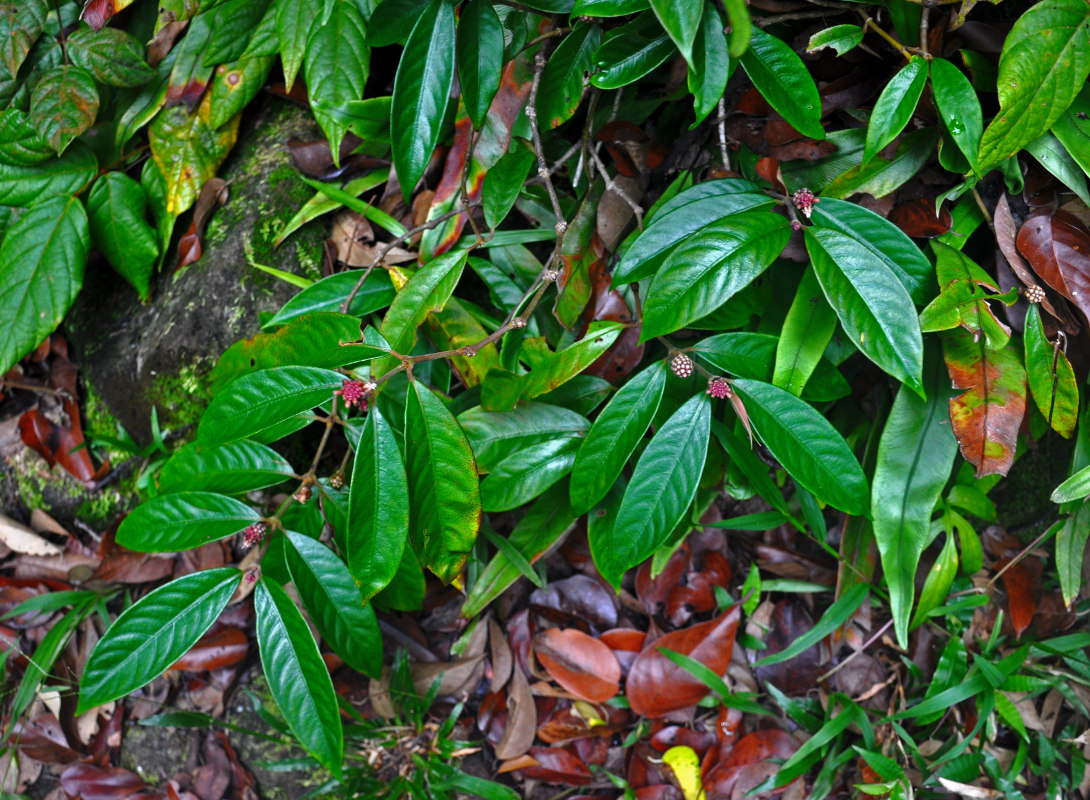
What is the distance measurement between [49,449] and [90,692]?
86cm

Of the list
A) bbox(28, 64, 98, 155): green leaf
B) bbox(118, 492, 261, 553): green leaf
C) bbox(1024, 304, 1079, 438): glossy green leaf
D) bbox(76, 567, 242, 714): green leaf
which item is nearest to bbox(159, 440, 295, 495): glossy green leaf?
bbox(118, 492, 261, 553): green leaf

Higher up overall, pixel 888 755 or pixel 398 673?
pixel 398 673

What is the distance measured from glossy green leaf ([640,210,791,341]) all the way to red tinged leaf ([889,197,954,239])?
24 cm

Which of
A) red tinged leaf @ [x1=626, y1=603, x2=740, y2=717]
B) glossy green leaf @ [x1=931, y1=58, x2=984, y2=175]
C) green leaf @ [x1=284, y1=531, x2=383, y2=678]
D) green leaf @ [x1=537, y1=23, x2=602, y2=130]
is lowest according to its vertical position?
red tinged leaf @ [x1=626, y1=603, x2=740, y2=717]

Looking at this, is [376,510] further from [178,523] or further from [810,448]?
[810,448]

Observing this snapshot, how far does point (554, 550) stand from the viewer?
1.26m

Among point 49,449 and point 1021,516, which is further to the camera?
point 49,449

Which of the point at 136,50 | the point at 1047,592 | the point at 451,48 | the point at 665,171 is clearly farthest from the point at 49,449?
the point at 1047,592

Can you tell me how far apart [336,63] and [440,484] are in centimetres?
73

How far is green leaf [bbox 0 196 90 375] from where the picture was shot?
3.82 ft

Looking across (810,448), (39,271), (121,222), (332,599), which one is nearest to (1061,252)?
(810,448)

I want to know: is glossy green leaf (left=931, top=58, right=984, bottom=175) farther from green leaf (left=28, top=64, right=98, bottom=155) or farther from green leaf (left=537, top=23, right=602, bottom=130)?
green leaf (left=28, top=64, right=98, bottom=155)

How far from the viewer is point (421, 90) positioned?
0.83m

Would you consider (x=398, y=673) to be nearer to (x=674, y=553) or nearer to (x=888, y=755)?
(x=674, y=553)
